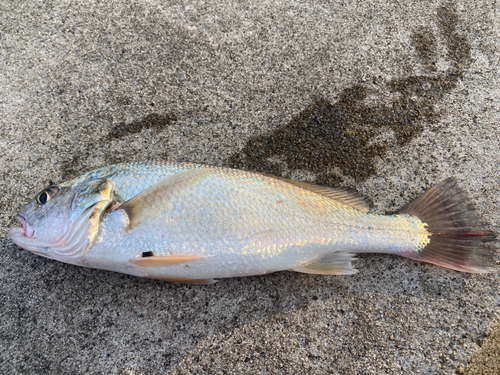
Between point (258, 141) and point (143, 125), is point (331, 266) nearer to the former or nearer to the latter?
point (258, 141)

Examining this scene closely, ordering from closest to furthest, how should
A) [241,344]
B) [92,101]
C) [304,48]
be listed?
[241,344] < [92,101] < [304,48]

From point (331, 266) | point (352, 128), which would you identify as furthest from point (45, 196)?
point (352, 128)

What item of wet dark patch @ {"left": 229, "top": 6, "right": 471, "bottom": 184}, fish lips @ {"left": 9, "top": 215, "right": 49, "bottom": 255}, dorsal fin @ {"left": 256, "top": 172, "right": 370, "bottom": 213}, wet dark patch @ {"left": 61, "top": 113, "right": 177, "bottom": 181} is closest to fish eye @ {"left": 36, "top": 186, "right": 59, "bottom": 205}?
fish lips @ {"left": 9, "top": 215, "right": 49, "bottom": 255}

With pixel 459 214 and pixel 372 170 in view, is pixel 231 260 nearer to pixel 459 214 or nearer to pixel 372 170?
pixel 372 170

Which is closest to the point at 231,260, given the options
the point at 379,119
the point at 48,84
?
the point at 379,119

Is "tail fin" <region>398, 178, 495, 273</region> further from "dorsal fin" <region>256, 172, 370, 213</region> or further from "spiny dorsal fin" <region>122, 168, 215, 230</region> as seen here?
"spiny dorsal fin" <region>122, 168, 215, 230</region>

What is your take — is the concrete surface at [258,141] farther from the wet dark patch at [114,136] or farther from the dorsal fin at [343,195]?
the dorsal fin at [343,195]
